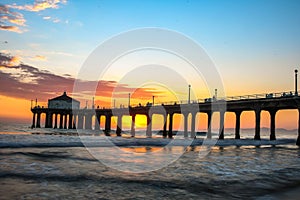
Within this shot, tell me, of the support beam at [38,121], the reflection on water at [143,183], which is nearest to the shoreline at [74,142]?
the reflection on water at [143,183]

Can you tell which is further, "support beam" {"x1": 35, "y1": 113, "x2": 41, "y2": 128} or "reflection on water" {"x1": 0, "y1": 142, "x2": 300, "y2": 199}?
"support beam" {"x1": 35, "y1": 113, "x2": 41, "y2": 128}

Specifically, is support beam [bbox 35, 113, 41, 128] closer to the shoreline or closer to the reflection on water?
the shoreline

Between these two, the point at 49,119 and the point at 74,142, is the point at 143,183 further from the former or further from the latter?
the point at 49,119

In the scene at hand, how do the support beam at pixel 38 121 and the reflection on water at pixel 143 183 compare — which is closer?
the reflection on water at pixel 143 183

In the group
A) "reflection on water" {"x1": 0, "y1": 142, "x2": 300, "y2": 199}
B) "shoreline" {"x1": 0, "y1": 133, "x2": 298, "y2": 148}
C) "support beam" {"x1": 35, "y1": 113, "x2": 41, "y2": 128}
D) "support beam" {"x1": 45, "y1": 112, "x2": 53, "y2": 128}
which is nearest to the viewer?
"reflection on water" {"x1": 0, "y1": 142, "x2": 300, "y2": 199}

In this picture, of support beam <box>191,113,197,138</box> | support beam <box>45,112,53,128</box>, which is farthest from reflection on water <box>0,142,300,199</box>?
support beam <box>45,112,53,128</box>

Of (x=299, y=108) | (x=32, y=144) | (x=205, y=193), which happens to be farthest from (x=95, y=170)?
(x=299, y=108)

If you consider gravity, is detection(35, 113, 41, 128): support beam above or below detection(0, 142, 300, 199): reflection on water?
below

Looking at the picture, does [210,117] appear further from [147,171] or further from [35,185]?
[35,185]

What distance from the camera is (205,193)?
971 cm

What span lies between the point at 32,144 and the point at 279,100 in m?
39.4

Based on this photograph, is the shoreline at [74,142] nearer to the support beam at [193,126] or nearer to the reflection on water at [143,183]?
the reflection on water at [143,183]

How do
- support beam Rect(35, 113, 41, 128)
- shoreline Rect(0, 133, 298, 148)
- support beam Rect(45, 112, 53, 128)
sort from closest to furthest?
shoreline Rect(0, 133, 298, 148), support beam Rect(45, 112, 53, 128), support beam Rect(35, 113, 41, 128)

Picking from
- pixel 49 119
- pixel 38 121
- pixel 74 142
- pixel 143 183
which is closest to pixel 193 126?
pixel 74 142
